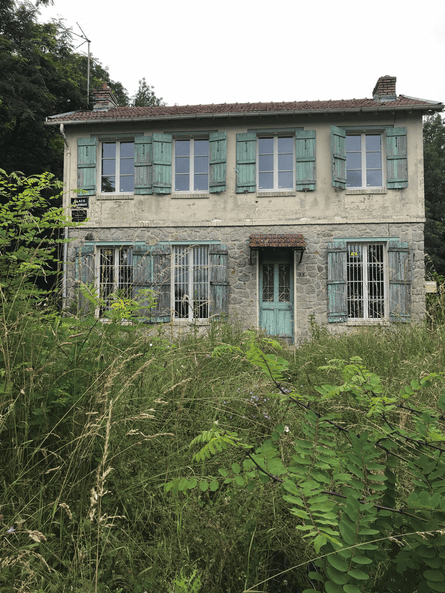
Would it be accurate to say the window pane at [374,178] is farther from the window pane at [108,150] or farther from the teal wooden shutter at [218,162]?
the window pane at [108,150]

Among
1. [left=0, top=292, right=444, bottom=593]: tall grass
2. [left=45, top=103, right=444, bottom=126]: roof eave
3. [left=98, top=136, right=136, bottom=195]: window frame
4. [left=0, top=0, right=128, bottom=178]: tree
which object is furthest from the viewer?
[left=0, top=0, right=128, bottom=178]: tree

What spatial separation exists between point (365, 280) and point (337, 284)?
732 millimetres

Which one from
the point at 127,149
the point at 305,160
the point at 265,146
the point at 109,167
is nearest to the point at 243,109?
the point at 265,146

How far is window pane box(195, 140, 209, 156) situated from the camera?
34.2ft

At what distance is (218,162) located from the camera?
33.0ft

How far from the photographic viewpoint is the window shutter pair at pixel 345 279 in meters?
9.30

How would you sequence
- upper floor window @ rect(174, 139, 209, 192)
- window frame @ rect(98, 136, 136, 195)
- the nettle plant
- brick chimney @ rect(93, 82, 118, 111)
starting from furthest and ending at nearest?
brick chimney @ rect(93, 82, 118, 111), window frame @ rect(98, 136, 136, 195), upper floor window @ rect(174, 139, 209, 192), the nettle plant

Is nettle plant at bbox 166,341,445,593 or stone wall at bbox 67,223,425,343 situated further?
stone wall at bbox 67,223,425,343

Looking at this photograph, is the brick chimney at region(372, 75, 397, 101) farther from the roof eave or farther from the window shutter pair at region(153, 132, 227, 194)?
the window shutter pair at region(153, 132, 227, 194)

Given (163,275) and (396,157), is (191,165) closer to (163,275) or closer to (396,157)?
(163,275)

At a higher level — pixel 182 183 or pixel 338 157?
pixel 338 157

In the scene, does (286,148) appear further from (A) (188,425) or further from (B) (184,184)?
(A) (188,425)

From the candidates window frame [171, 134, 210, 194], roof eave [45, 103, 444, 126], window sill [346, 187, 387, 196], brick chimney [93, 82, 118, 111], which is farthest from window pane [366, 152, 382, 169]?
brick chimney [93, 82, 118, 111]

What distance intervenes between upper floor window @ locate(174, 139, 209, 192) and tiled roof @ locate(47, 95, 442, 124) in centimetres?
77
